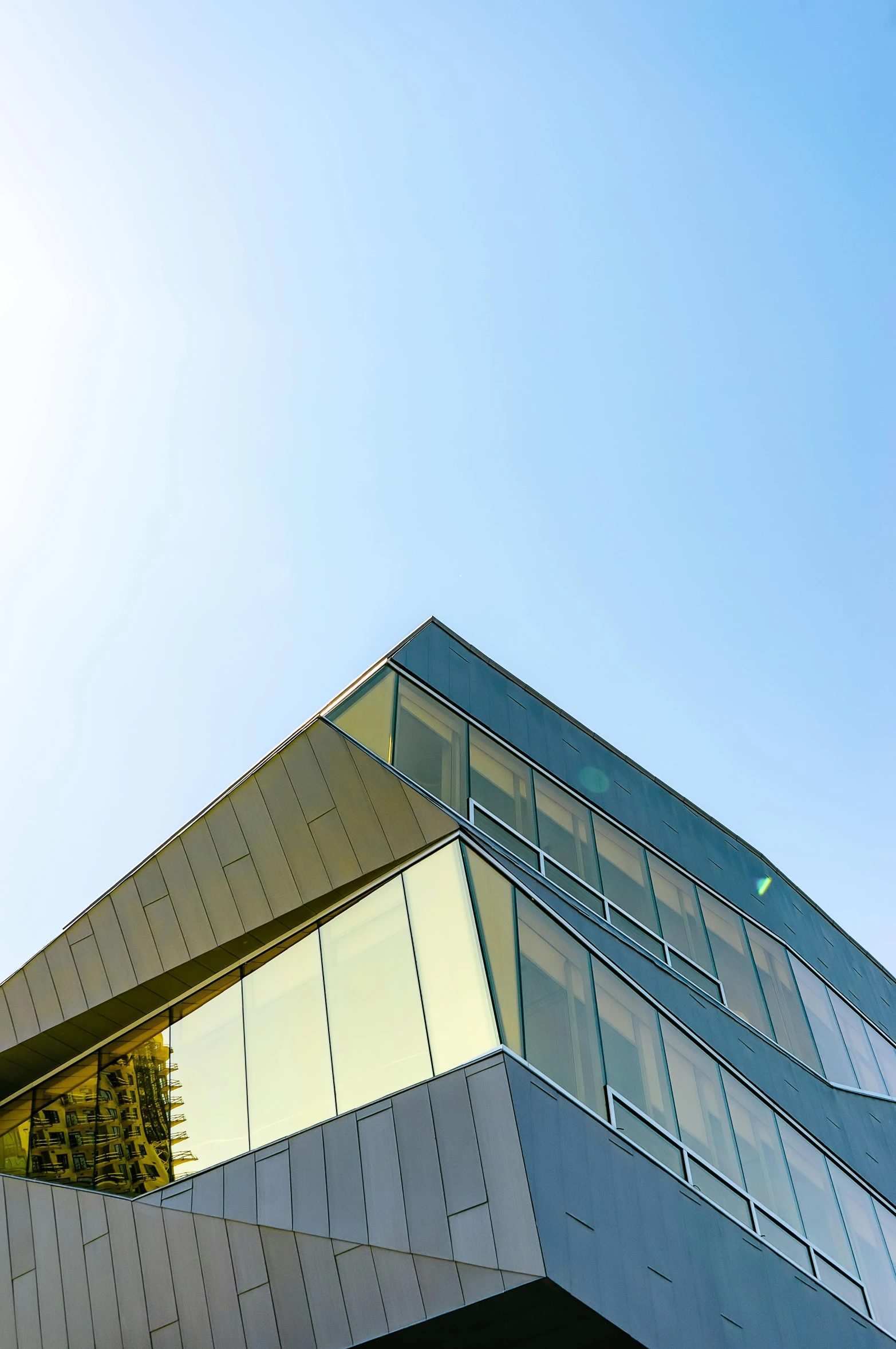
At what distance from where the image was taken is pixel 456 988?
9.16m

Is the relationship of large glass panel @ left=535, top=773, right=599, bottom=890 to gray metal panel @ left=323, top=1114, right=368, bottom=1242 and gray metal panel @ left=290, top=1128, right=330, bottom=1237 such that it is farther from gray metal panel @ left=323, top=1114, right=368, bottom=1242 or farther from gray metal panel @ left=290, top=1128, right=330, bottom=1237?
gray metal panel @ left=290, top=1128, right=330, bottom=1237

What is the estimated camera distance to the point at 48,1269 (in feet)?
34.6

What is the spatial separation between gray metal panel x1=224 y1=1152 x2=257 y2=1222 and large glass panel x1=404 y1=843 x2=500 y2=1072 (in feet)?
6.57

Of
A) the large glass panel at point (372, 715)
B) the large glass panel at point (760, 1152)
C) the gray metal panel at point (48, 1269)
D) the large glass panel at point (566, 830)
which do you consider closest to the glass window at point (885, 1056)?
the large glass panel at point (760, 1152)

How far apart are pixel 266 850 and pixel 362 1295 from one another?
14.7ft

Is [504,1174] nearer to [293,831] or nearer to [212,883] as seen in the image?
[293,831]

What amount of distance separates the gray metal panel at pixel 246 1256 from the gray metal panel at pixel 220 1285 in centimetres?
6

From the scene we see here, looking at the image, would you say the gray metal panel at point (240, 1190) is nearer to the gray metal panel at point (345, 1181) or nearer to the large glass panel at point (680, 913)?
the gray metal panel at point (345, 1181)

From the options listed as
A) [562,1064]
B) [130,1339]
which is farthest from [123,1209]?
[562,1064]

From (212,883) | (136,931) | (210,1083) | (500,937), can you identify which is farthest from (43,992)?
(500,937)

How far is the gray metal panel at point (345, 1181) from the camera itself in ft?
27.5

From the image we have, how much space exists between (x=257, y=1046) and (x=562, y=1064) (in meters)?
3.34

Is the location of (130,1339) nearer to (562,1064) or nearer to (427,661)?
(562,1064)

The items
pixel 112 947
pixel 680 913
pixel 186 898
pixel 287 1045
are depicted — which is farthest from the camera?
pixel 680 913
